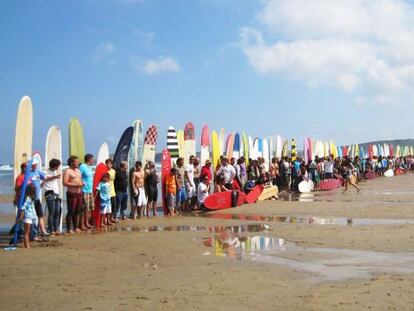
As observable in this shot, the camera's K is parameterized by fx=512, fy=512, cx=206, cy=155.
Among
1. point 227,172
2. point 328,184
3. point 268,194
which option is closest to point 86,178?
point 227,172

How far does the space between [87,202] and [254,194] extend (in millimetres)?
6902

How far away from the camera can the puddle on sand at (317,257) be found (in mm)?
5961

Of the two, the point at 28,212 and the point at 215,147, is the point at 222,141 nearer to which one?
the point at 215,147

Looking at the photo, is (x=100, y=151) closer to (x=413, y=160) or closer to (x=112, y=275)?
(x=112, y=275)

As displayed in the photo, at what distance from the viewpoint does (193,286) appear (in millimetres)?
5352

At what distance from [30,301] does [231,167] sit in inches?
401

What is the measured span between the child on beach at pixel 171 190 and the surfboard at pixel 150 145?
1243 mm

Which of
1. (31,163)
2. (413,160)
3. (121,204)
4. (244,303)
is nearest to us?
(244,303)

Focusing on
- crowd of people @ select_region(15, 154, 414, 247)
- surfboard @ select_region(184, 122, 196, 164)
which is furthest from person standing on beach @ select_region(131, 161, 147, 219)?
surfboard @ select_region(184, 122, 196, 164)

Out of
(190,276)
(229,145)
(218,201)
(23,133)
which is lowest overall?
(190,276)

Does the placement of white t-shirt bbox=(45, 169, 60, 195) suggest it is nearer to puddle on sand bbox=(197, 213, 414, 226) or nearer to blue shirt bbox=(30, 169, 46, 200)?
blue shirt bbox=(30, 169, 46, 200)


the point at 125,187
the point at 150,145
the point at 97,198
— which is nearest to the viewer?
the point at 97,198

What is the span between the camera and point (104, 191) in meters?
10.6

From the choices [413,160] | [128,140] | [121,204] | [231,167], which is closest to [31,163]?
[121,204]
